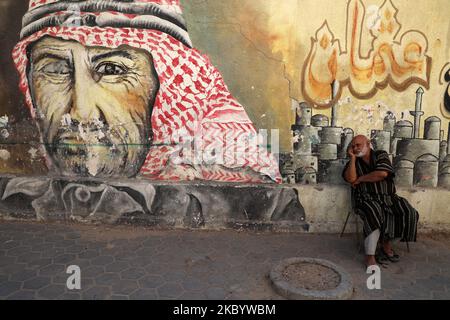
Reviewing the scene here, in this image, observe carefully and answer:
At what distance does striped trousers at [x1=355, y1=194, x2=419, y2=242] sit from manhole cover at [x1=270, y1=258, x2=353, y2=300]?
63 centimetres

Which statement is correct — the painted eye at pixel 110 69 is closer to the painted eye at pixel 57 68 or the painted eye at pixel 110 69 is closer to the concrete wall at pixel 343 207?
the painted eye at pixel 57 68

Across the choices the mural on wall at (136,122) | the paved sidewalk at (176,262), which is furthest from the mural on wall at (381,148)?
the paved sidewalk at (176,262)

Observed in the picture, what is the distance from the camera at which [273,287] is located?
11.3 ft

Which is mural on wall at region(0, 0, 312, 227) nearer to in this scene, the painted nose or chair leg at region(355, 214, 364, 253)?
the painted nose

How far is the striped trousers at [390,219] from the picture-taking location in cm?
388

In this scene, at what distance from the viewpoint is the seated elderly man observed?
12.7 feet

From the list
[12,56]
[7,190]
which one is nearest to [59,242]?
[7,190]

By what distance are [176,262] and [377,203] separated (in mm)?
2281

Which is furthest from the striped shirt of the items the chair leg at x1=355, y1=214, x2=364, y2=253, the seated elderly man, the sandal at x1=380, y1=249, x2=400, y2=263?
the sandal at x1=380, y1=249, x2=400, y2=263

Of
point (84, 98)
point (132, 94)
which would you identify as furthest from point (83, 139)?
point (132, 94)

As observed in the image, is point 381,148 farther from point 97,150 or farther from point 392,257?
point 97,150

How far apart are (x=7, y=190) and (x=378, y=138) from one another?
16.5 feet

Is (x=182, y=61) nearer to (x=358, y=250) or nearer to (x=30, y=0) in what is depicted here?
(x=30, y=0)

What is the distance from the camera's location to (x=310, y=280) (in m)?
3.49
